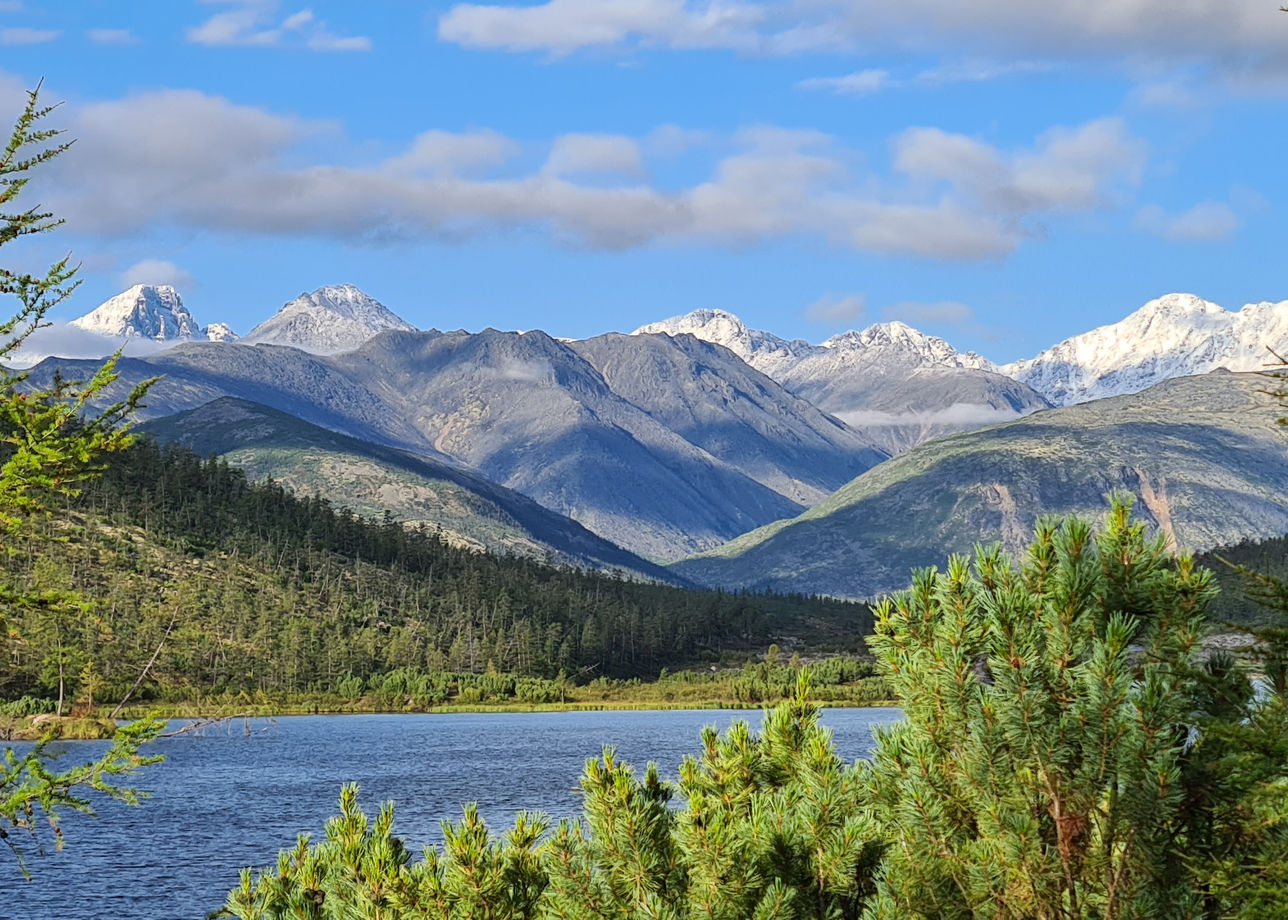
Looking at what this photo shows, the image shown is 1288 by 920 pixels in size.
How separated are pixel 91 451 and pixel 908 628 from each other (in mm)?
13088

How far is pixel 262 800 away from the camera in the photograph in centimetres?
12238

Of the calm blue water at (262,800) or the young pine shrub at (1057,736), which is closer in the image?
the young pine shrub at (1057,736)

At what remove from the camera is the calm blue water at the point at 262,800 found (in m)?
76.2

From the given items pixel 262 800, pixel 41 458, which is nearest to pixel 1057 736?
pixel 41 458

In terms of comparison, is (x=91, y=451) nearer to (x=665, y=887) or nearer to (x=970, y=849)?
(x=665, y=887)

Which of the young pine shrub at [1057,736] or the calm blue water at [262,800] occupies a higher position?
the young pine shrub at [1057,736]

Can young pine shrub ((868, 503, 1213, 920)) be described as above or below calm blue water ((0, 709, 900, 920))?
above

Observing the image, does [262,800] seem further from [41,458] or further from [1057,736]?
[1057,736]

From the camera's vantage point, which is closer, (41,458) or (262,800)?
(41,458)

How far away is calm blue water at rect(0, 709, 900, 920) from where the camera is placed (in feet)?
250

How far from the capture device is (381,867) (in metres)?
20.0

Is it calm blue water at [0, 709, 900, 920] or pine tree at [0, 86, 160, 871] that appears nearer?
pine tree at [0, 86, 160, 871]

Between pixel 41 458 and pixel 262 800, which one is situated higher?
pixel 41 458

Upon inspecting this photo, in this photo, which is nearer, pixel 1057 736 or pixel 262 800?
pixel 1057 736
